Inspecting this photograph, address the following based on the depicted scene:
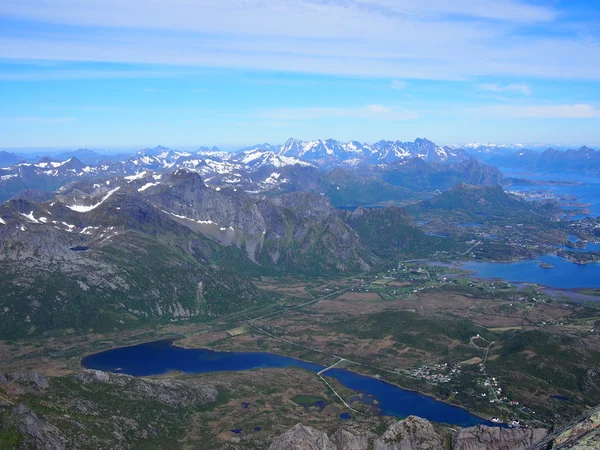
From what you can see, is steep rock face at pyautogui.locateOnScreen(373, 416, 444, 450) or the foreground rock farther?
steep rock face at pyautogui.locateOnScreen(373, 416, 444, 450)

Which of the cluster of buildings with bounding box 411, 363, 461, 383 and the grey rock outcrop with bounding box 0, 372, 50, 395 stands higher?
the grey rock outcrop with bounding box 0, 372, 50, 395

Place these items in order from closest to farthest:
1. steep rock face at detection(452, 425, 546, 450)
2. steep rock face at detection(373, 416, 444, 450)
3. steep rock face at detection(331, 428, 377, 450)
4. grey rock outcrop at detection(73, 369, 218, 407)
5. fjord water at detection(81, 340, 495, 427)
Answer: steep rock face at detection(452, 425, 546, 450)
steep rock face at detection(331, 428, 377, 450)
steep rock face at detection(373, 416, 444, 450)
grey rock outcrop at detection(73, 369, 218, 407)
fjord water at detection(81, 340, 495, 427)

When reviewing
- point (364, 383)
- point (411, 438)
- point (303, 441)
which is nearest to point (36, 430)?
point (303, 441)

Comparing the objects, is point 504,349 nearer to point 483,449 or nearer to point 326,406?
point 326,406

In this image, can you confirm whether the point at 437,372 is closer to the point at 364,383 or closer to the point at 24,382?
the point at 364,383

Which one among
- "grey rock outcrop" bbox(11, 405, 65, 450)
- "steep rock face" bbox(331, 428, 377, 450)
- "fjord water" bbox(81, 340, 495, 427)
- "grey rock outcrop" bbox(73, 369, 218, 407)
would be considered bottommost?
"fjord water" bbox(81, 340, 495, 427)

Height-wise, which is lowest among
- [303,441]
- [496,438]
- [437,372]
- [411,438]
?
[437,372]

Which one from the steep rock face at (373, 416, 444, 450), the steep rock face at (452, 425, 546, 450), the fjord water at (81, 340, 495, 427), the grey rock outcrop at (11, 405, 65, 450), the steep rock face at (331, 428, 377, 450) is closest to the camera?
the grey rock outcrop at (11, 405, 65, 450)

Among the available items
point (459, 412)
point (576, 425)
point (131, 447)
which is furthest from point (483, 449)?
point (131, 447)

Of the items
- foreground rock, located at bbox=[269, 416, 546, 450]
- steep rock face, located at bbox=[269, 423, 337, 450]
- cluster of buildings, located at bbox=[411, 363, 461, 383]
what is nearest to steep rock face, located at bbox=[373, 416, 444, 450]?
foreground rock, located at bbox=[269, 416, 546, 450]

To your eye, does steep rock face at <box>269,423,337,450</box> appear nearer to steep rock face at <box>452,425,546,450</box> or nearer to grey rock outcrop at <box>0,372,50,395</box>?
steep rock face at <box>452,425,546,450</box>
